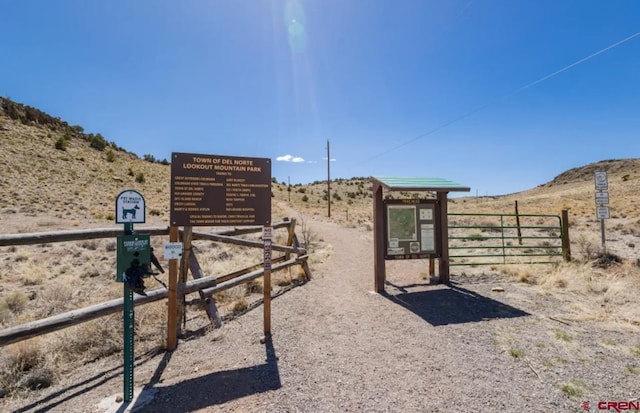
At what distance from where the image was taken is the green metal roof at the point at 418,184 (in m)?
7.17

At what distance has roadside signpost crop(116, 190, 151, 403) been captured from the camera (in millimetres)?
3068

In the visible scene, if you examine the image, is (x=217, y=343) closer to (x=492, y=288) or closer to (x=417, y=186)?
(x=417, y=186)

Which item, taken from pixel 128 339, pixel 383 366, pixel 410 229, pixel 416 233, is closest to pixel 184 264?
pixel 128 339

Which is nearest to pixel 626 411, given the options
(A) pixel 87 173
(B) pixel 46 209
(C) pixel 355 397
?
(C) pixel 355 397

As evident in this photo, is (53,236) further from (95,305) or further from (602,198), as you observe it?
(602,198)

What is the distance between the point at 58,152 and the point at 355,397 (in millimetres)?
35457

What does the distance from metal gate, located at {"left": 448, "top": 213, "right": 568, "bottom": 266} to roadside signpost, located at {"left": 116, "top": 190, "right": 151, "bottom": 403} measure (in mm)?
6187

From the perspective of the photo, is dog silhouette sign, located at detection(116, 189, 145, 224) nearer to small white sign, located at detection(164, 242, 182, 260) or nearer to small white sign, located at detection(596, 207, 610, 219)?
small white sign, located at detection(164, 242, 182, 260)

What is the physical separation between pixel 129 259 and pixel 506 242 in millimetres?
16938

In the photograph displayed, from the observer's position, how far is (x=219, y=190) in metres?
4.51

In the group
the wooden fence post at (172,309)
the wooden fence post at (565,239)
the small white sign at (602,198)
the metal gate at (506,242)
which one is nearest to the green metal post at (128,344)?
the wooden fence post at (172,309)

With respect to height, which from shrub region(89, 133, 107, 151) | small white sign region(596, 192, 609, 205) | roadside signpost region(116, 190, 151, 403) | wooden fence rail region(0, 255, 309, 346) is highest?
shrub region(89, 133, 107, 151)

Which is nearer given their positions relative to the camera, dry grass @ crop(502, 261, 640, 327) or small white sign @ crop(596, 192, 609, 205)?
dry grass @ crop(502, 261, 640, 327)

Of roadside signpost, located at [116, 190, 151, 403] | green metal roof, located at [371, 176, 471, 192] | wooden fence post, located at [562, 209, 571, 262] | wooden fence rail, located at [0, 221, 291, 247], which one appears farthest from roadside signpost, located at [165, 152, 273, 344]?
wooden fence post, located at [562, 209, 571, 262]
